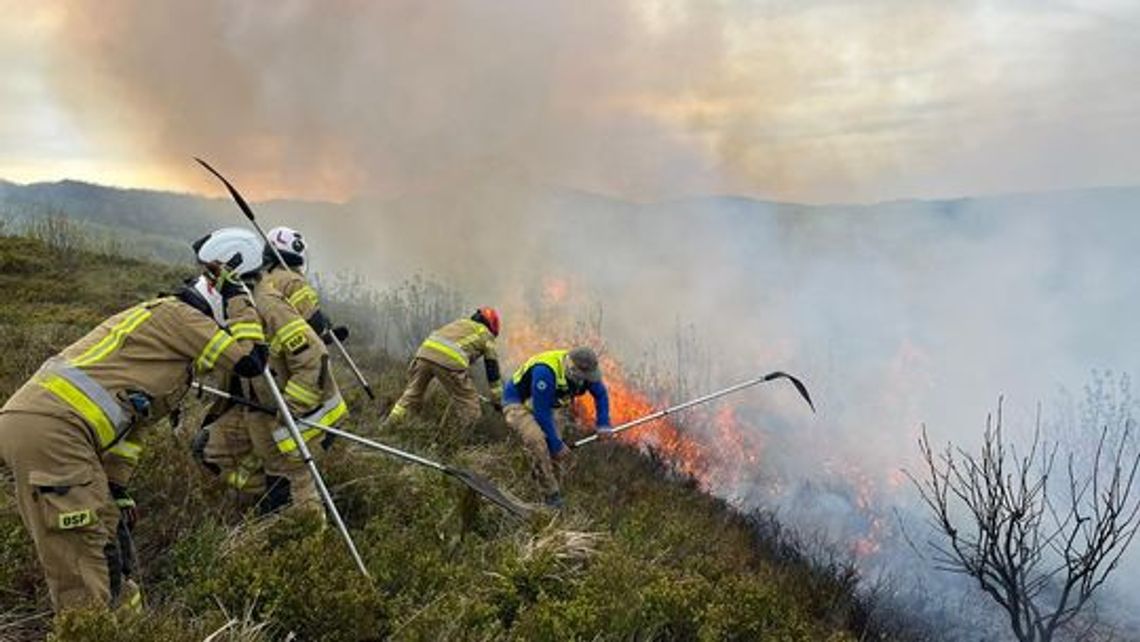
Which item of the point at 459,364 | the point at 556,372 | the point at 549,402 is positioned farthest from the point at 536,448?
the point at 459,364

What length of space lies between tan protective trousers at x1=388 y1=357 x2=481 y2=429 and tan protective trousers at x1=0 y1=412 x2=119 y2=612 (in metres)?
5.71

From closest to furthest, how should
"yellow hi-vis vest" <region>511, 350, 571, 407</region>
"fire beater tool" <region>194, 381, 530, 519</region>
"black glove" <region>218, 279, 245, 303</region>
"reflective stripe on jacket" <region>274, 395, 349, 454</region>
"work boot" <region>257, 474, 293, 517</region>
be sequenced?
"black glove" <region>218, 279, 245, 303</region>
"fire beater tool" <region>194, 381, 530, 519</region>
"reflective stripe on jacket" <region>274, 395, 349, 454</region>
"work boot" <region>257, 474, 293, 517</region>
"yellow hi-vis vest" <region>511, 350, 571, 407</region>

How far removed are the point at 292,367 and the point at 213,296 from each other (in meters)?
1.29

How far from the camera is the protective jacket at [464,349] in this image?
933cm

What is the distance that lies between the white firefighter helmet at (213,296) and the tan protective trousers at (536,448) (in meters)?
4.10

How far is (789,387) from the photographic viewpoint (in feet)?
81.4

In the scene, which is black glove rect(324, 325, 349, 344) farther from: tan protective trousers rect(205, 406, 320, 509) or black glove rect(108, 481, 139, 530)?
black glove rect(108, 481, 139, 530)

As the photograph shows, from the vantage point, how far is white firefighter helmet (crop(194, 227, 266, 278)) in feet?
15.4

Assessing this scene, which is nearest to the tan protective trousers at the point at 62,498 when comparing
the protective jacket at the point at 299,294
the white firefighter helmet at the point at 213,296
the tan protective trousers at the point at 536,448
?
the white firefighter helmet at the point at 213,296

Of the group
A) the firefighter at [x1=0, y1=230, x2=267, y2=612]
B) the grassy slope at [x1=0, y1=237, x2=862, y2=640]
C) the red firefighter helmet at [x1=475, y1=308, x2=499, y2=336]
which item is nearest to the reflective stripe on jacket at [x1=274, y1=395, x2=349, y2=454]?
the grassy slope at [x1=0, y1=237, x2=862, y2=640]

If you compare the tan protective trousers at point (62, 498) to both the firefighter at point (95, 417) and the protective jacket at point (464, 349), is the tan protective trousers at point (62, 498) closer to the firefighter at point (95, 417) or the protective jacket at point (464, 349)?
the firefighter at point (95, 417)

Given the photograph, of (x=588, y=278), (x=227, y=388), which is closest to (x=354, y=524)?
(x=227, y=388)

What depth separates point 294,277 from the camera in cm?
726

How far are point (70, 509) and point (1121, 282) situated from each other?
1251 inches
